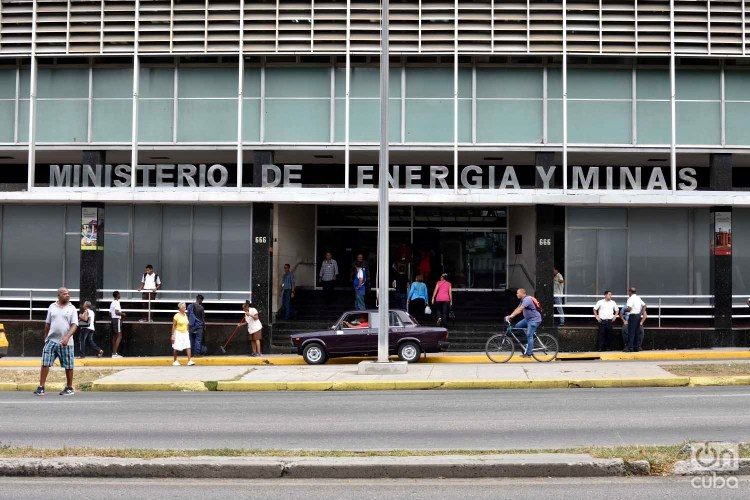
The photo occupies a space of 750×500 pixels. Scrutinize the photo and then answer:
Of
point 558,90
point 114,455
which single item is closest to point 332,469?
point 114,455

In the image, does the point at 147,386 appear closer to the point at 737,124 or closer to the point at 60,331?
the point at 60,331

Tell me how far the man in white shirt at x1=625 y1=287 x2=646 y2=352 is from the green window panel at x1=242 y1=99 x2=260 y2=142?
1146 centimetres

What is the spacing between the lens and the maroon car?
23.6 m

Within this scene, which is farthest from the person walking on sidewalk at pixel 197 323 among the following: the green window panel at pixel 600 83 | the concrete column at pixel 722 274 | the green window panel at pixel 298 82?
the concrete column at pixel 722 274

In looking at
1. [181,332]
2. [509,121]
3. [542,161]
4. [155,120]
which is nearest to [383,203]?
[181,332]

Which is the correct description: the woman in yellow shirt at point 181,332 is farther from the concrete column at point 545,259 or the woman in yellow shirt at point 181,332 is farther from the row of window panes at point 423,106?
the concrete column at point 545,259

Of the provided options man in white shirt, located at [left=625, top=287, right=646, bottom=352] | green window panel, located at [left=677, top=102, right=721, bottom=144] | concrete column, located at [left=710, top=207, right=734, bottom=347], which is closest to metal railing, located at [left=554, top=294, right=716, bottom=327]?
concrete column, located at [left=710, top=207, right=734, bottom=347]

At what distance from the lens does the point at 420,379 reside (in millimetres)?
19109

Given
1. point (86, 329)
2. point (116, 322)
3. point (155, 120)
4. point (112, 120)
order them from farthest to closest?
point (112, 120), point (155, 120), point (116, 322), point (86, 329)

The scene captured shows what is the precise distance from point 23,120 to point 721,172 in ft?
66.8

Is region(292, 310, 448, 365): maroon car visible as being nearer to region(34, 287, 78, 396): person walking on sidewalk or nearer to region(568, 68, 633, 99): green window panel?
region(34, 287, 78, 396): person walking on sidewalk

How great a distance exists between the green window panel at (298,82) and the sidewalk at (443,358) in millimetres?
7615

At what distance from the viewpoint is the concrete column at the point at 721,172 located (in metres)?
27.6

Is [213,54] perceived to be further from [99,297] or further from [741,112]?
[741,112]
